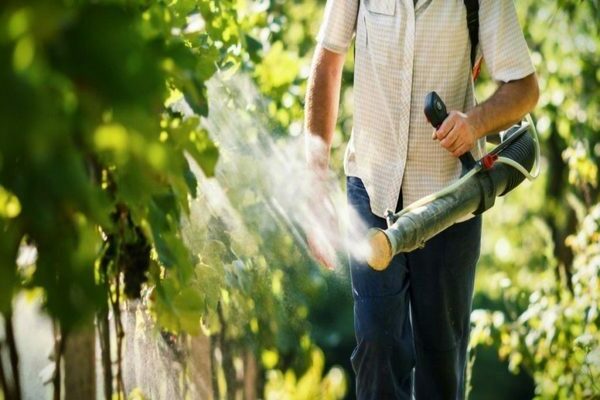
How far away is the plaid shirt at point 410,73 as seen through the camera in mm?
3256

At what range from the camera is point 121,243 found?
2100mm

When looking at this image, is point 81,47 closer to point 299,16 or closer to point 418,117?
point 418,117

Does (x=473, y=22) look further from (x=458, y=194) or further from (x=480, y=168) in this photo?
(x=458, y=194)

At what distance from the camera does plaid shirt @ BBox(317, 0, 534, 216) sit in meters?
3.26

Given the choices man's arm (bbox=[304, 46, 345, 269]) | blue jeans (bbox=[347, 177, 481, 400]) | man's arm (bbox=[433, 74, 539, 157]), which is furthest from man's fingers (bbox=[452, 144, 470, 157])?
man's arm (bbox=[304, 46, 345, 269])

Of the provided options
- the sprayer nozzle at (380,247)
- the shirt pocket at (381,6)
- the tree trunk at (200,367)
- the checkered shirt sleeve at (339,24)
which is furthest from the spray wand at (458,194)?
the tree trunk at (200,367)

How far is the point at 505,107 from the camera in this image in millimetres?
3205

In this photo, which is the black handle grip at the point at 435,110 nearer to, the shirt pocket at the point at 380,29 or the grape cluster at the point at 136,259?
the shirt pocket at the point at 380,29

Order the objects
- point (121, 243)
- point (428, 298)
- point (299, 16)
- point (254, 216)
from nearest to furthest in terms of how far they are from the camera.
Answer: point (121, 243), point (428, 298), point (254, 216), point (299, 16)

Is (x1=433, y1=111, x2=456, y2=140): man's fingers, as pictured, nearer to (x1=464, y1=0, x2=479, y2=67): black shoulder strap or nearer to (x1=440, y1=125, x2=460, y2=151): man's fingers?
(x1=440, y1=125, x2=460, y2=151): man's fingers

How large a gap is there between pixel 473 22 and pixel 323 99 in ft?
1.58

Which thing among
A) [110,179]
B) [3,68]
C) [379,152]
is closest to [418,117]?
[379,152]

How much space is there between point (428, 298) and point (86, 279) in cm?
219

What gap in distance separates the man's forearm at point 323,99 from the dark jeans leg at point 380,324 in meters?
0.17
